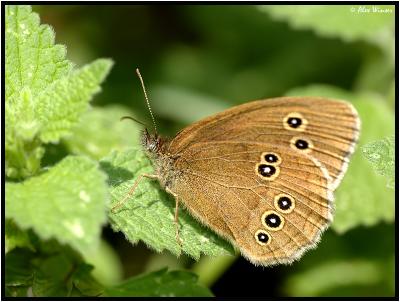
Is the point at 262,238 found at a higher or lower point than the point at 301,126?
lower

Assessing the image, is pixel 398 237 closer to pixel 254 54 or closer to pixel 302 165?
pixel 302 165

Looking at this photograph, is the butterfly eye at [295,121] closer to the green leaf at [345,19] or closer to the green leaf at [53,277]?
the green leaf at [53,277]

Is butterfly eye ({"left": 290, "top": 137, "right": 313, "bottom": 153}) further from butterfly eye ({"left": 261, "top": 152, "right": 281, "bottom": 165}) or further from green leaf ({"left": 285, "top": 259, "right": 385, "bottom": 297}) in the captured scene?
green leaf ({"left": 285, "top": 259, "right": 385, "bottom": 297})

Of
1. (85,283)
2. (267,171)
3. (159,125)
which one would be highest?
(267,171)

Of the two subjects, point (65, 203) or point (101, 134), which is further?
point (101, 134)

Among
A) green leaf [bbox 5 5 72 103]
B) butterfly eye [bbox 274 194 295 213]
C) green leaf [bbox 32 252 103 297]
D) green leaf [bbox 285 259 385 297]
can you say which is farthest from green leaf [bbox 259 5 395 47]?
green leaf [bbox 32 252 103 297]

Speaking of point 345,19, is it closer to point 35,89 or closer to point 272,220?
point 272,220

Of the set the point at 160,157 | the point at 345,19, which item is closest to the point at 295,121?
the point at 160,157
